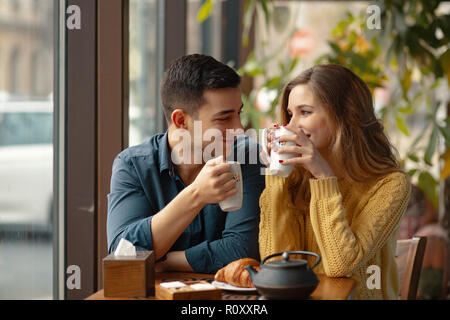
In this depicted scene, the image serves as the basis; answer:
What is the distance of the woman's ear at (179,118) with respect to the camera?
1497 mm

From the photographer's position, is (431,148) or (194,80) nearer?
(194,80)

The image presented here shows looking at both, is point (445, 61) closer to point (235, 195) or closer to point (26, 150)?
point (235, 195)

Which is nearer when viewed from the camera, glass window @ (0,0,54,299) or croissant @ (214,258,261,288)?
croissant @ (214,258,261,288)

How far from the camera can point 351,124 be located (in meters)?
1.49

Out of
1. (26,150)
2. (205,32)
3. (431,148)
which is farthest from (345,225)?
(205,32)

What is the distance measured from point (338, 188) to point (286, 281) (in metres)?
0.39

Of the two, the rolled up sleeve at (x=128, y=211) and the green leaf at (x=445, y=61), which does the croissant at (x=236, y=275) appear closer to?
the rolled up sleeve at (x=128, y=211)

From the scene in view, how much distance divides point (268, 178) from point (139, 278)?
535 millimetres

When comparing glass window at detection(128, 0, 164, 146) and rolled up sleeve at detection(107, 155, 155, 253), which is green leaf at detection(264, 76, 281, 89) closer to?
glass window at detection(128, 0, 164, 146)

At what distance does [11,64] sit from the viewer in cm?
139

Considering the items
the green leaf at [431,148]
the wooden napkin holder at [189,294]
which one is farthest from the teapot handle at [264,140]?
the green leaf at [431,148]

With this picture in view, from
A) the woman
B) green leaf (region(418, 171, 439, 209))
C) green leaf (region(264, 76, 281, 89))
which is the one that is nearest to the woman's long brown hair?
the woman

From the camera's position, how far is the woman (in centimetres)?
135

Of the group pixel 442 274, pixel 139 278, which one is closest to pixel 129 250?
pixel 139 278
